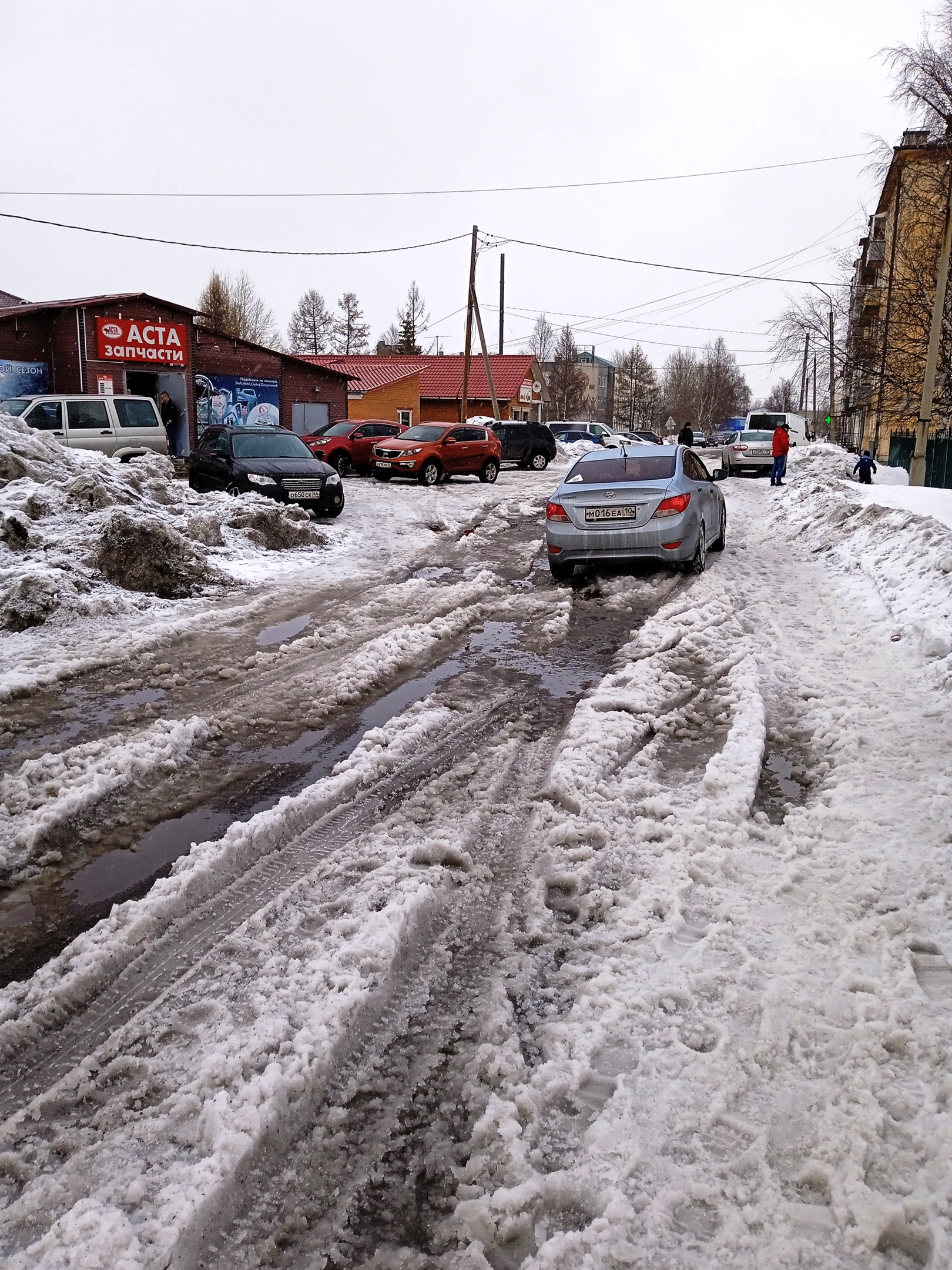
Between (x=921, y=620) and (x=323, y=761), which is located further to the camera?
(x=921, y=620)

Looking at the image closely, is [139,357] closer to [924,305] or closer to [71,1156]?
[924,305]

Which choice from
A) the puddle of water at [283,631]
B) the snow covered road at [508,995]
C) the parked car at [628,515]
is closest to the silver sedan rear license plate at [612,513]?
the parked car at [628,515]

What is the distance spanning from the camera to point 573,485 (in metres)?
9.86

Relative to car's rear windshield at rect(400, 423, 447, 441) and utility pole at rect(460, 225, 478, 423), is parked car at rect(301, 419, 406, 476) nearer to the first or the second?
car's rear windshield at rect(400, 423, 447, 441)

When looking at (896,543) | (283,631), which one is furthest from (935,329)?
(283,631)

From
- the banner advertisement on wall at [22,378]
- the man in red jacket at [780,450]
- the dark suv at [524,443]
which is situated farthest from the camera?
the dark suv at [524,443]

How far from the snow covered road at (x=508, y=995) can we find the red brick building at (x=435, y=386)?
43458mm

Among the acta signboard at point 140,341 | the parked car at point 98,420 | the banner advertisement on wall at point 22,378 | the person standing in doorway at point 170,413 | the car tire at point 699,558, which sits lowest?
the car tire at point 699,558

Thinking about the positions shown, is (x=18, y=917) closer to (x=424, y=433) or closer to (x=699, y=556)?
(x=699, y=556)

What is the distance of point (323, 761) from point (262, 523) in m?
7.93

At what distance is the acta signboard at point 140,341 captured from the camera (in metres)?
25.5

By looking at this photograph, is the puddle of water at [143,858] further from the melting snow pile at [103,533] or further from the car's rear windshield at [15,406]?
the car's rear windshield at [15,406]

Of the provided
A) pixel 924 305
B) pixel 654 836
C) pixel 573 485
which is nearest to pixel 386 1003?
pixel 654 836

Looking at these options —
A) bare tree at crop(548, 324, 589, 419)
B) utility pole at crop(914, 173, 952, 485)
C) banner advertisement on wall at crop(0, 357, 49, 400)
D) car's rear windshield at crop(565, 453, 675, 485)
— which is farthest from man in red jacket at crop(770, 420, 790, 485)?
bare tree at crop(548, 324, 589, 419)
